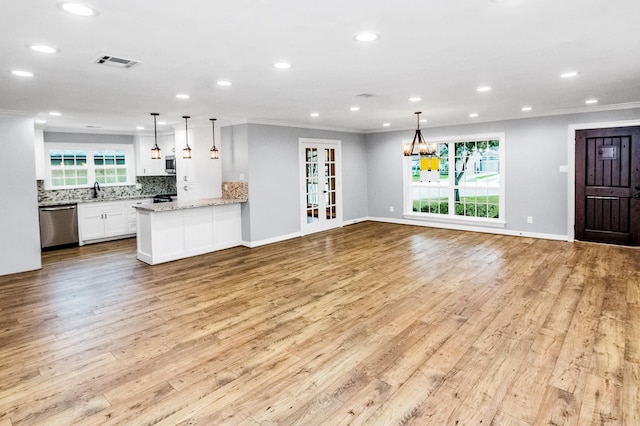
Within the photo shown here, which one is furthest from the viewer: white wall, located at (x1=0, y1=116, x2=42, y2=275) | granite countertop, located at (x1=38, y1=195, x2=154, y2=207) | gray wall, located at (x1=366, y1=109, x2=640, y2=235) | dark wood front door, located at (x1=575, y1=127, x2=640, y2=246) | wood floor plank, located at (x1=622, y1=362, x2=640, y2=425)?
granite countertop, located at (x1=38, y1=195, x2=154, y2=207)

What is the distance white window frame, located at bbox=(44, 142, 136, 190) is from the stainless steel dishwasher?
111 centimetres

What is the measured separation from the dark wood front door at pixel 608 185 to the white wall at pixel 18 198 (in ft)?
29.2

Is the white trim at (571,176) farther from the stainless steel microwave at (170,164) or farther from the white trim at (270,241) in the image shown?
the stainless steel microwave at (170,164)

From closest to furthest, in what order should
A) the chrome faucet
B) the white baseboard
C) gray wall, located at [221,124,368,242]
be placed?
gray wall, located at [221,124,368,242], the white baseboard, the chrome faucet

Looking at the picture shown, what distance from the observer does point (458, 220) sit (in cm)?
844

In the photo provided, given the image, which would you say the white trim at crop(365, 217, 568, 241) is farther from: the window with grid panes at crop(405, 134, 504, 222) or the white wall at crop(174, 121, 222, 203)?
the white wall at crop(174, 121, 222, 203)

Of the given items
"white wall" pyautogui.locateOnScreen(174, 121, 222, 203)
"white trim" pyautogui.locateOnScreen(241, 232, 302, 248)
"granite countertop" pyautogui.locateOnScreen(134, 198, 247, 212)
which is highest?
"white wall" pyautogui.locateOnScreen(174, 121, 222, 203)

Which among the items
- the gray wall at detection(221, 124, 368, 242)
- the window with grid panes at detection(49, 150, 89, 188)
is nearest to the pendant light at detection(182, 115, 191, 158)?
the gray wall at detection(221, 124, 368, 242)

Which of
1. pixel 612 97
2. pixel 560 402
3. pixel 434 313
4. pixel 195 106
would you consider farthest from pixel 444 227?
pixel 560 402

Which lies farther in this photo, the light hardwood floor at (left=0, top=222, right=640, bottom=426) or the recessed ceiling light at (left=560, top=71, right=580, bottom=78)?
the recessed ceiling light at (left=560, top=71, right=580, bottom=78)

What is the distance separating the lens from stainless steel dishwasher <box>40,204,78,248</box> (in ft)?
23.3

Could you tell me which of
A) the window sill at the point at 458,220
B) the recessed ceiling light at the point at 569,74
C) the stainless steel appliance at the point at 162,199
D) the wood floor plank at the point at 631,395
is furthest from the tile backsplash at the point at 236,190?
the wood floor plank at the point at 631,395

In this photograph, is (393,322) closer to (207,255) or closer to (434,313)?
(434,313)

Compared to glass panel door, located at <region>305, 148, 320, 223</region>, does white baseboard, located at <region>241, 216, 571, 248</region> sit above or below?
below
